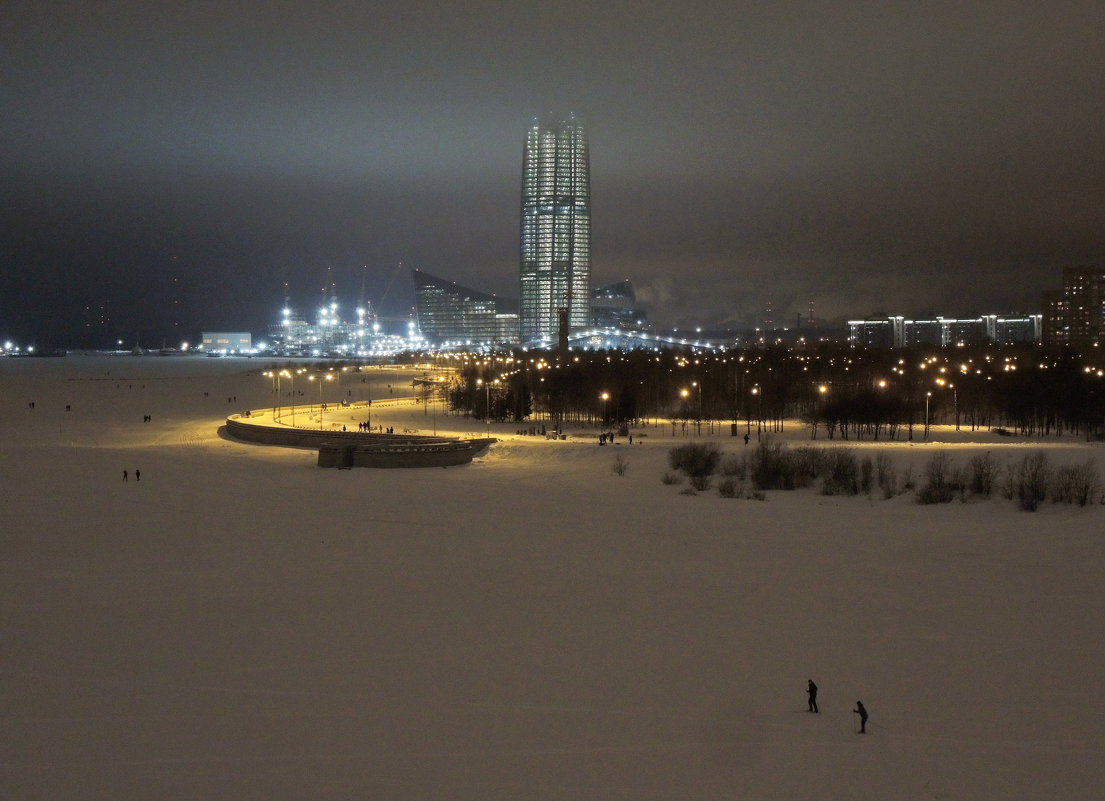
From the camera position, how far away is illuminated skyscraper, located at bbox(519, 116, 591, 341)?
143000 millimetres

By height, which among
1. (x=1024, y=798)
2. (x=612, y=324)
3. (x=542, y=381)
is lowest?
(x=1024, y=798)

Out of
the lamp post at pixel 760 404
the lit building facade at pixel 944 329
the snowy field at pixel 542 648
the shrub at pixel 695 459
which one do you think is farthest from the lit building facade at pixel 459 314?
the snowy field at pixel 542 648

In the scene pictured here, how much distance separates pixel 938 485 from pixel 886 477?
1.15 m

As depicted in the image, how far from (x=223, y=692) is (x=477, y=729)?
2.01 metres

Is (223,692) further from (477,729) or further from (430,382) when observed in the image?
(430,382)

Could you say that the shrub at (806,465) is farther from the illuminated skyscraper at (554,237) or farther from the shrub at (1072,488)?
the illuminated skyscraper at (554,237)

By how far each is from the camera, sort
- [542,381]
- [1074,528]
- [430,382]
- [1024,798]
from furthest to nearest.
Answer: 1. [430,382]
2. [542,381]
3. [1074,528]
4. [1024,798]

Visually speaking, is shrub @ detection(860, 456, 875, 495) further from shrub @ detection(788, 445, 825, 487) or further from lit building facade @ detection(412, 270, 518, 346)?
lit building facade @ detection(412, 270, 518, 346)

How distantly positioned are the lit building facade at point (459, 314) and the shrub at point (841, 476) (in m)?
134

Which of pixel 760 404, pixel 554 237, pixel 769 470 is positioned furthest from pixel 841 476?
pixel 554 237

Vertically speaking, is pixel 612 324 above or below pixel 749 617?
above

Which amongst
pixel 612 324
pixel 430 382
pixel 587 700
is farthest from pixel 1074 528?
pixel 612 324

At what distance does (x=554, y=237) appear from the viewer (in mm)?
143375

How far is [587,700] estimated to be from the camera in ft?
22.0
